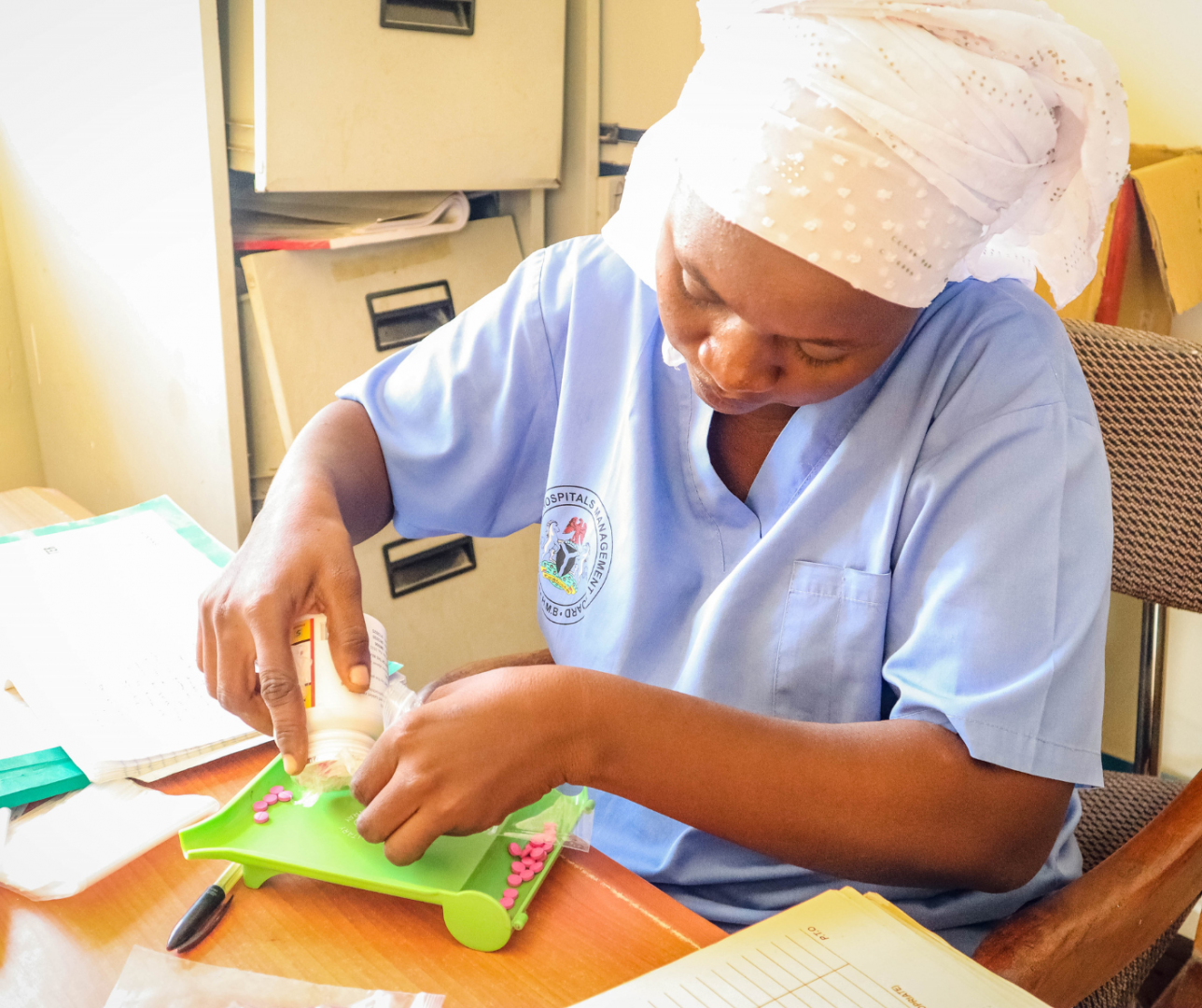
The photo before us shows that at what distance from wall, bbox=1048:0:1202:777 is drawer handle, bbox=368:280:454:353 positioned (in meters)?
1.16

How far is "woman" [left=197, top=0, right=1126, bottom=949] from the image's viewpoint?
60 centimetres

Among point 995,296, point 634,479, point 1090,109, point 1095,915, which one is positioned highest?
point 1090,109

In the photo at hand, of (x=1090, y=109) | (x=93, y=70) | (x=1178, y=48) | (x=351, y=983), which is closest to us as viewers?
(x=351, y=983)

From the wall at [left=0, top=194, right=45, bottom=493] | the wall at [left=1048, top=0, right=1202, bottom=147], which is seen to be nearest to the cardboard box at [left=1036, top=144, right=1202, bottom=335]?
the wall at [left=1048, top=0, right=1202, bottom=147]

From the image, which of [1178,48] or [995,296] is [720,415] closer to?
[995,296]

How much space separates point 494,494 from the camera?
3.29 ft

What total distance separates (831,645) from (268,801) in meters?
0.41

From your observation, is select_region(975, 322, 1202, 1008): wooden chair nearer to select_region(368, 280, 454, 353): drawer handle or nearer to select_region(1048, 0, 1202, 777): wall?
select_region(1048, 0, 1202, 777): wall

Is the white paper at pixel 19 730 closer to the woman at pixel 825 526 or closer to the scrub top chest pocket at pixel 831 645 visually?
the woman at pixel 825 526

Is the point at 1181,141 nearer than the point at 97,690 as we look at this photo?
No

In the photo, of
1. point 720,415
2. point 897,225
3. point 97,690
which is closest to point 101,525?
point 97,690

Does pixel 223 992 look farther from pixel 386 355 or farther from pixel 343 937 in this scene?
pixel 386 355

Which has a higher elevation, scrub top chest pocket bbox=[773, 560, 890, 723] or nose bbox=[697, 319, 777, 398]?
nose bbox=[697, 319, 777, 398]

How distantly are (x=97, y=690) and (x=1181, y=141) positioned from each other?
178 centimetres
